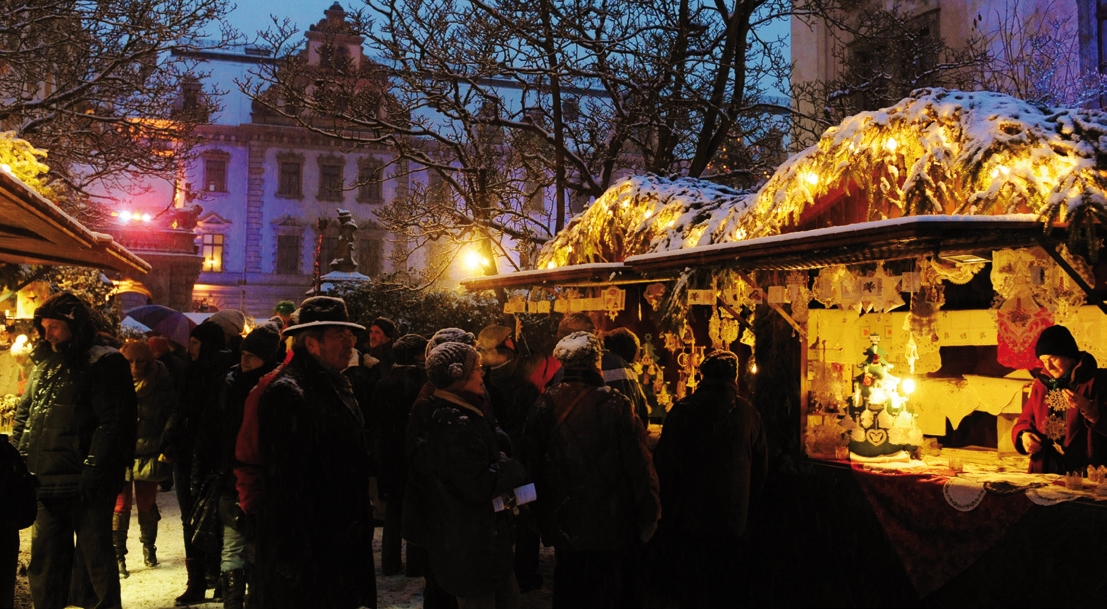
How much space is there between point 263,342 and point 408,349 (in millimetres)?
1429

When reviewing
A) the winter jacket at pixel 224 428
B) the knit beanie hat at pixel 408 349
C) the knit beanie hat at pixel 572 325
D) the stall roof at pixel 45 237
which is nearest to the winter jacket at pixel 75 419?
the winter jacket at pixel 224 428

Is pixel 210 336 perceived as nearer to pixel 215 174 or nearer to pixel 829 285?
pixel 829 285

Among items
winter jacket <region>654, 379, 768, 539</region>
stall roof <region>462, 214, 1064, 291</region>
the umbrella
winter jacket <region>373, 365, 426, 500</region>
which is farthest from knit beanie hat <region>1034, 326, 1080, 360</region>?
the umbrella

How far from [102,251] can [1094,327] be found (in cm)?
770

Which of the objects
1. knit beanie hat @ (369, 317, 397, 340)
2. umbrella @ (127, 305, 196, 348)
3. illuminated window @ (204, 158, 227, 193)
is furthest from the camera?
illuminated window @ (204, 158, 227, 193)

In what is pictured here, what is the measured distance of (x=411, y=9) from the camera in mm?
15367

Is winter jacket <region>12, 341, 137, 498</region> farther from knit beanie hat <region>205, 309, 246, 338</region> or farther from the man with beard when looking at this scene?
knit beanie hat <region>205, 309, 246, 338</region>

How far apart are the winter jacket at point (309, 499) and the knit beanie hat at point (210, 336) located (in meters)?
2.69

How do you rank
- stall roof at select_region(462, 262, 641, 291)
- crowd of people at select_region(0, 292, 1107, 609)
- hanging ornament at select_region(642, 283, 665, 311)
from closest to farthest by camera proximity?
crowd of people at select_region(0, 292, 1107, 609), stall roof at select_region(462, 262, 641, 291), hanging ornament at select_region(642, 283, 665, 311)

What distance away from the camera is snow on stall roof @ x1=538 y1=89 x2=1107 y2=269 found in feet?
18.4

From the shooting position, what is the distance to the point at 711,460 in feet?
19.6

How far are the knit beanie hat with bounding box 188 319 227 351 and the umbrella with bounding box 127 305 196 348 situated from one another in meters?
5.87

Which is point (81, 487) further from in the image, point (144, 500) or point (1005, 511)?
point (1005, 511)

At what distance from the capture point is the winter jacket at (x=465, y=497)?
171 inches
